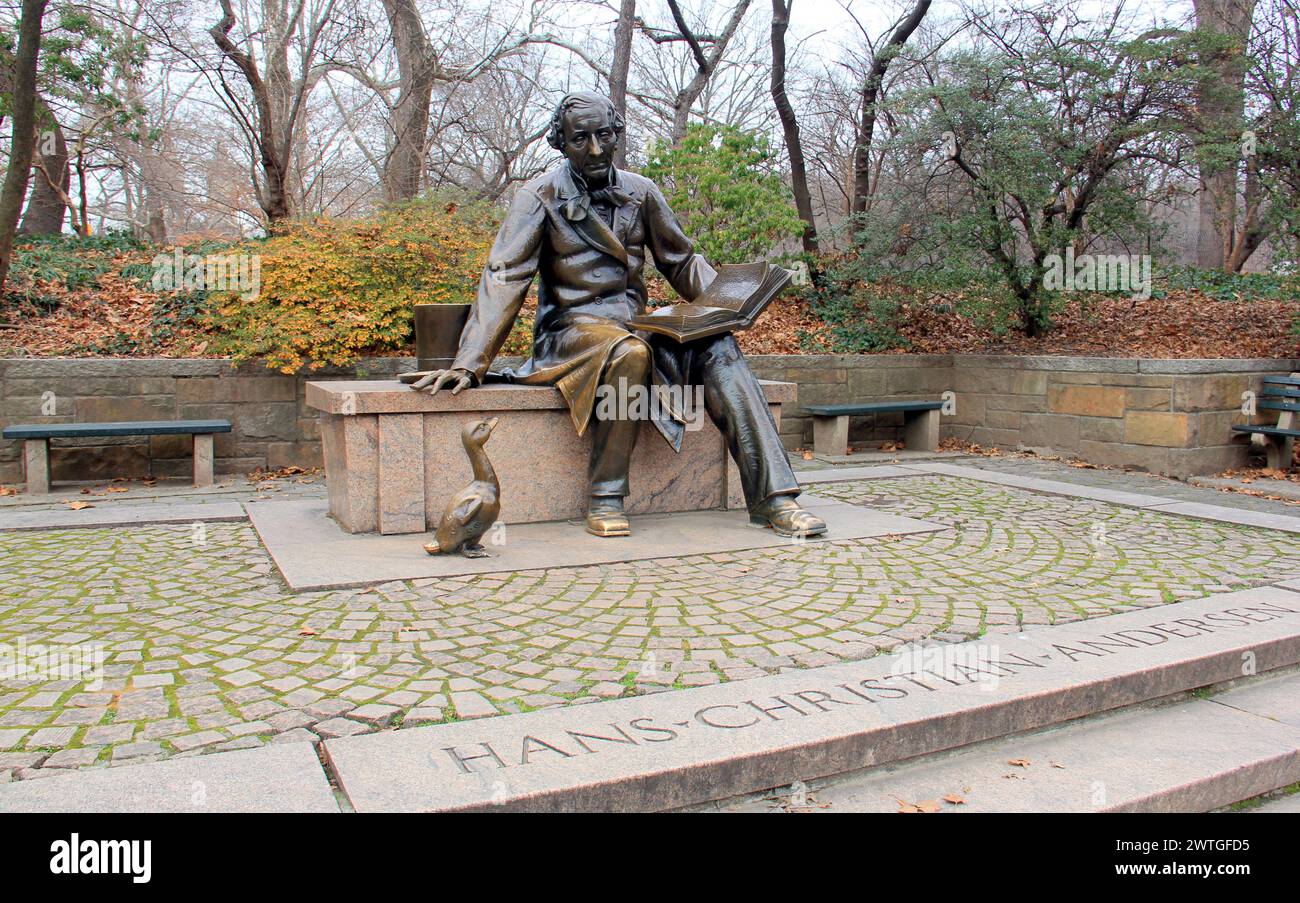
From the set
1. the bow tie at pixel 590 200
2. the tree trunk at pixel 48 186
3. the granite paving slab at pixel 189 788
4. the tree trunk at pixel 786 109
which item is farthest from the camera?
the tree trunk at pixel 786 109

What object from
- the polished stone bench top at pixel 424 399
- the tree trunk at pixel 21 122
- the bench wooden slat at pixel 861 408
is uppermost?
the tree trunk at pixel 21 122

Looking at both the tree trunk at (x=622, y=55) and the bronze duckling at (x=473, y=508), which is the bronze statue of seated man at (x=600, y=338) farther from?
the tree trunk at (x=622, y=55)

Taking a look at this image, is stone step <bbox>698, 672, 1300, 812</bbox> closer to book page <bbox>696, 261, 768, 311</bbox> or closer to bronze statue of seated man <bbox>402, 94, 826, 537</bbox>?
bronze statue of seated man <bbox>402, 94, 826, 537</bbox>

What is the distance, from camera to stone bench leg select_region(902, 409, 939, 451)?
10.6 metres

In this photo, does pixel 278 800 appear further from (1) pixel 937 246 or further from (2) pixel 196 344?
(1) pixel 937 246

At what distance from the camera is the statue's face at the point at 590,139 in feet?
17.5

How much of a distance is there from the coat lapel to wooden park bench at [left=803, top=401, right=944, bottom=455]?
189 inches

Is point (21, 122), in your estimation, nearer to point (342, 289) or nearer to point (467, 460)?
point (342, 289)

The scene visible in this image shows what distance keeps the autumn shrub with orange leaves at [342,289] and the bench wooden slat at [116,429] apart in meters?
0.74

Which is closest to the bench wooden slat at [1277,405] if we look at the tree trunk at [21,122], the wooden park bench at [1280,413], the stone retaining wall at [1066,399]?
the wooden park bench at [1280,413]

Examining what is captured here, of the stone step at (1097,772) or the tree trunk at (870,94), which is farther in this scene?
the tree trunk at (870,94)

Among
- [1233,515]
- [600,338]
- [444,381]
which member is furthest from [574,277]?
[1233,515]

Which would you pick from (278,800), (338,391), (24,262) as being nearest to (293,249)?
(24,262)

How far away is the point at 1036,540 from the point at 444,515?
3283 millimetres
